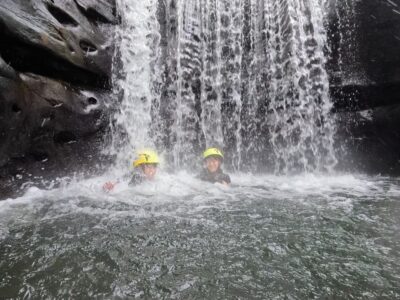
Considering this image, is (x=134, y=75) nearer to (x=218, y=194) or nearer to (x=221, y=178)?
(x=221, y=178)

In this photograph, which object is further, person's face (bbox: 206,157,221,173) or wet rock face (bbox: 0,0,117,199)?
person's face (bbox: 206,157,221,173)

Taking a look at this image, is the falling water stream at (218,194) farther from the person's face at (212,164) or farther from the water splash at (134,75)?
the person's face at (212,164)

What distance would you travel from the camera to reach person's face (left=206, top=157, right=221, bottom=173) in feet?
25.8

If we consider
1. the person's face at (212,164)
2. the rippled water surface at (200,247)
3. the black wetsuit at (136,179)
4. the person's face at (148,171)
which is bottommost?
the rippled water surface at (200,247)

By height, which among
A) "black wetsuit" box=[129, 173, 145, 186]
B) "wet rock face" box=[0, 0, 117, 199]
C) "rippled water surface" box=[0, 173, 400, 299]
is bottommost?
"rippled water surface" box=[0, 173, 400, 299]

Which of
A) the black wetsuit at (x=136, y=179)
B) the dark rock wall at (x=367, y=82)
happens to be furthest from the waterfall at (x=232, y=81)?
the black wetsuit at (x=136, y=179)

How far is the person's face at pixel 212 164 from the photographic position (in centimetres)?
788

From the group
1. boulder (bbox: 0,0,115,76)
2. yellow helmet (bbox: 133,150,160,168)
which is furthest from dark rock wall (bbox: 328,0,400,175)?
boulder (bbox: 0,0,115,76)

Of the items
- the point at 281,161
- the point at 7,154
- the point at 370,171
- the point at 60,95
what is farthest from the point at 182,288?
the point at 370,171

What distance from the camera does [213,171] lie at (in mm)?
7781

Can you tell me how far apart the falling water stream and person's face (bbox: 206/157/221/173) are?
53cm

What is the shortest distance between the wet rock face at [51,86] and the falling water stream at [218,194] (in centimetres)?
52

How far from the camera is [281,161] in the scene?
9773 millimetres

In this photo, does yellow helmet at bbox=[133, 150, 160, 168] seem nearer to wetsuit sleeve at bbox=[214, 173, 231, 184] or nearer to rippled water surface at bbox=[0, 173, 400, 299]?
wetsuit sleeve at bbox=[214, 173, 231, 184]
